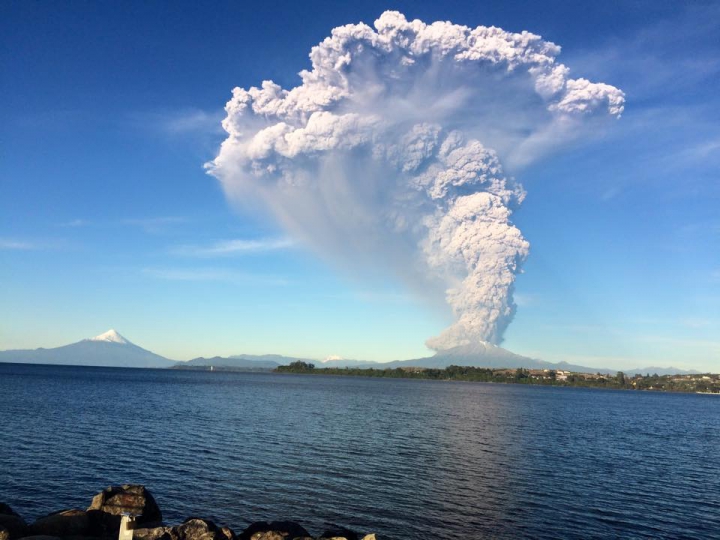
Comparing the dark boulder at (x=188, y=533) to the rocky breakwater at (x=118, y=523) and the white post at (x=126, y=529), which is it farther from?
the white post at (x=126, y=529)

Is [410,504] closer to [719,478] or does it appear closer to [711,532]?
[711,532]

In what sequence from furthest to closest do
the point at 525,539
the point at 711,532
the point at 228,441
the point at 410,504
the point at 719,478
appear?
the point at 228,441 → the point at 719,478 → the point at 410,504 → the point at 711,532 → the point at 525,539

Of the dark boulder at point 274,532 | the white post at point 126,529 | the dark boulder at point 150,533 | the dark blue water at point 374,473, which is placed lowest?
the dark blue water at point 374,473

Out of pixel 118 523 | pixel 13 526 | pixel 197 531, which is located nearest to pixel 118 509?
pixel 118 523

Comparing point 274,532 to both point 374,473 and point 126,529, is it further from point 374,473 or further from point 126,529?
point 374,473

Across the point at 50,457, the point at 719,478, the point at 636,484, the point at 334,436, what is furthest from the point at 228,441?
the point at 719,478

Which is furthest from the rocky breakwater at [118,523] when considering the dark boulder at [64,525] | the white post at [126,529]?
the white post at [126,529]

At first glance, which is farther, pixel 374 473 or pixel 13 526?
pixel 374 473
